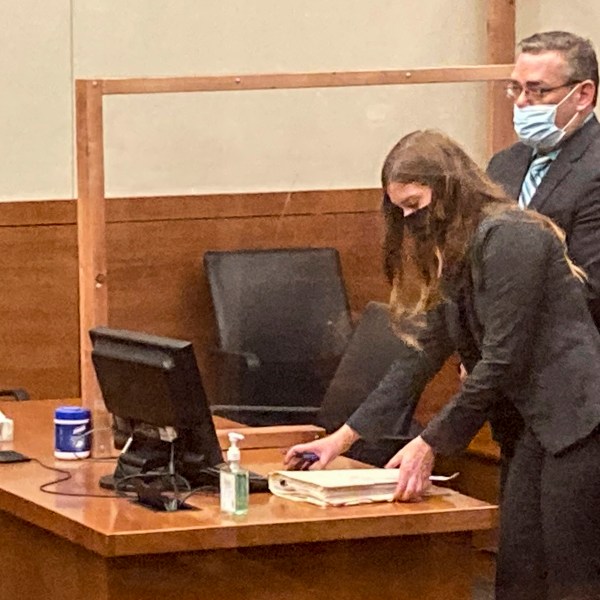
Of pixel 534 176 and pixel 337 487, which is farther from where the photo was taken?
pixel 534 176

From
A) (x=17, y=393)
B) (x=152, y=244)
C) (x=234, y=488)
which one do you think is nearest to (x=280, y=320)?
(x=152, y=244)

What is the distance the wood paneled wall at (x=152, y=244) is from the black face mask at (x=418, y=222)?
1767mm

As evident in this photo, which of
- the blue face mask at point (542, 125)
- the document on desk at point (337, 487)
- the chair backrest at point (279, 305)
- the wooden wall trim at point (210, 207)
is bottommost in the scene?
the document on desk at point (337, 487)

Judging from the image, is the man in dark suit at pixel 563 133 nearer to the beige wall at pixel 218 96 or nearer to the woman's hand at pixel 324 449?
the woman's hand at pixel 324 449

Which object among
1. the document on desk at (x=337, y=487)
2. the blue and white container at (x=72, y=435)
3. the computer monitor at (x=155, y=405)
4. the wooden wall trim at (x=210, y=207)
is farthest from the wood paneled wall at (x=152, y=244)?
the document on desk at (x=337, y=487)

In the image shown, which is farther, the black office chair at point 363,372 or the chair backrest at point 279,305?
the chair backrest at point 279,305

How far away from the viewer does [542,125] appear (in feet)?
11.8

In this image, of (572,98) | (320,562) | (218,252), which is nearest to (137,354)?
(320,562)

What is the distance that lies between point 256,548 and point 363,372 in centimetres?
157

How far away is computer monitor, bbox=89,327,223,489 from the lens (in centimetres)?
312

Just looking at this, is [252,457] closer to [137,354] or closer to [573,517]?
[137,354]

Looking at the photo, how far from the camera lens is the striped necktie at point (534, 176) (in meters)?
3.62

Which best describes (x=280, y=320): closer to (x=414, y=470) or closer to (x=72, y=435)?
(x=72, y=435)

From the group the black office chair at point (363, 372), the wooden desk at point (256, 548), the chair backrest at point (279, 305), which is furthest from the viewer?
the chair backrest at point (279, 305)
